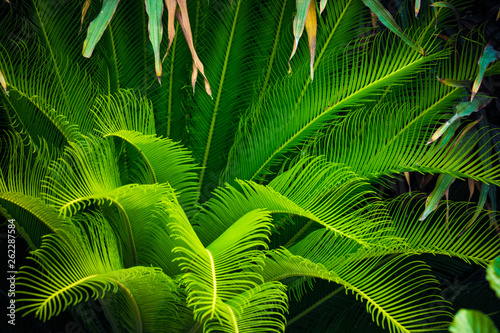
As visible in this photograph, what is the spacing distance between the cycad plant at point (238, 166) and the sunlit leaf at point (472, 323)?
67 cm

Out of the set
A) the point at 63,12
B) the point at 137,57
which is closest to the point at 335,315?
the point at 137,57

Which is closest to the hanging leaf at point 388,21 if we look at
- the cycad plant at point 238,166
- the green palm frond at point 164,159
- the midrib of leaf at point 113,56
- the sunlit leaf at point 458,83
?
the cycad plant at point 238,166

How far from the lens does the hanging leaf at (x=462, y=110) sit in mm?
1816

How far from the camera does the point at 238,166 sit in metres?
2.30

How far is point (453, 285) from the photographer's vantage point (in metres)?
2.25

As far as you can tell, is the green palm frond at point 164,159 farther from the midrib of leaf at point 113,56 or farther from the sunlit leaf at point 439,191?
the sunlit leaf at point 439,191

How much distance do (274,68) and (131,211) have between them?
1.23 metres

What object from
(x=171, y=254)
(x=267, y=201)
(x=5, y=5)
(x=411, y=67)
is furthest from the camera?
(x=5, y=5)

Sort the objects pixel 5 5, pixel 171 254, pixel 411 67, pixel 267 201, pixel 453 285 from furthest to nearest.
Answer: pixel 5 5 → pixel 453 285 → pixel 411 67 → pixel 171 254 → pixel 267 201

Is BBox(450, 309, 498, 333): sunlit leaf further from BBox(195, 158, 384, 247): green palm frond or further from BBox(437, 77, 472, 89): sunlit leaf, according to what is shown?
BBox(437, 77, 472, 89): sunlit leaf

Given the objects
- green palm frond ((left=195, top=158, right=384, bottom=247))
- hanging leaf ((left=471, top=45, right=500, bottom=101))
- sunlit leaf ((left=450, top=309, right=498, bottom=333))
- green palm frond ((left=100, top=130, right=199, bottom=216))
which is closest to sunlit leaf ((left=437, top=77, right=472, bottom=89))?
hanging leaf ((left=471, top=45, right=500, bottom=101))

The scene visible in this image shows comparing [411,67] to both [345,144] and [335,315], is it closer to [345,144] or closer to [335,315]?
[345,144]

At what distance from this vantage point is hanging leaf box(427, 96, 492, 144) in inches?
71.5

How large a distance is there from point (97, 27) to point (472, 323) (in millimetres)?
1612
